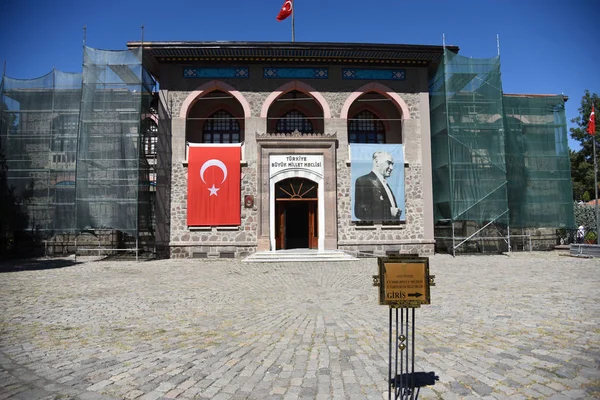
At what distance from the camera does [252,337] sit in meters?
5.12

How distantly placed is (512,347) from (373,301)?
10.2ft

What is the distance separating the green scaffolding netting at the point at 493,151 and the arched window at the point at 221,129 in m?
11.0

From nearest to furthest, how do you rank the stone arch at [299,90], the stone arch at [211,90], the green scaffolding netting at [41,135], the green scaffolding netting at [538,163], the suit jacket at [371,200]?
1. the green scaffolding netting at [41,135]
2. the suit jacket at [371,200]
3. the stone arch at [211,90]
4. the stone arch at [299,90]
5. the green scaffolding netting at [538,163]

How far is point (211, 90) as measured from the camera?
18.3m

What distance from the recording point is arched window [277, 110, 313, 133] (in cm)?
1970

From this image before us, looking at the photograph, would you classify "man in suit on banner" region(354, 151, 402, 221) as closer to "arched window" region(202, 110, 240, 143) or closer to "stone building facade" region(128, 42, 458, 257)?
"stone building facade" region(128, 42, 458, 257)

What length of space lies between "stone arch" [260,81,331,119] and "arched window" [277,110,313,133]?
1.52 meters

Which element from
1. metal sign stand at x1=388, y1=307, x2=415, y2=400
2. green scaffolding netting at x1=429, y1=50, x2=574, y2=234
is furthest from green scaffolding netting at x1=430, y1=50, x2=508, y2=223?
metal sign stand at x1=388, y1=307, x2=415, y2=400

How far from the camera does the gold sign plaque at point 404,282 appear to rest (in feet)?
10.4

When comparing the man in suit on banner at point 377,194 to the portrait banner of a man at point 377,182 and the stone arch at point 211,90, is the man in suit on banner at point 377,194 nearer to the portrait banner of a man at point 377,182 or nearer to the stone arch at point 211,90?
the portrait banner of a man at point 377,182

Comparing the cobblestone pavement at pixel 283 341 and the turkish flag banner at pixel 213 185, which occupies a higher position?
the turkish flag banner at pixel 213 185

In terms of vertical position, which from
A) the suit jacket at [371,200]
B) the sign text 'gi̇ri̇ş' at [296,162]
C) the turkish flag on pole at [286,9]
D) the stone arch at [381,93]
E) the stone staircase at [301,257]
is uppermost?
the turkish flag on pole at [286,9]

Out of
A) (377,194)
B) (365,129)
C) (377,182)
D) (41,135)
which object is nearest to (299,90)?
(365,129)

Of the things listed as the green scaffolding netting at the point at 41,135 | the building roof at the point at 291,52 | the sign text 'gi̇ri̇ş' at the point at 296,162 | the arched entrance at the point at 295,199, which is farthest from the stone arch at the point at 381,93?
Answer: the green scaffolding netting at the point at 41,135
